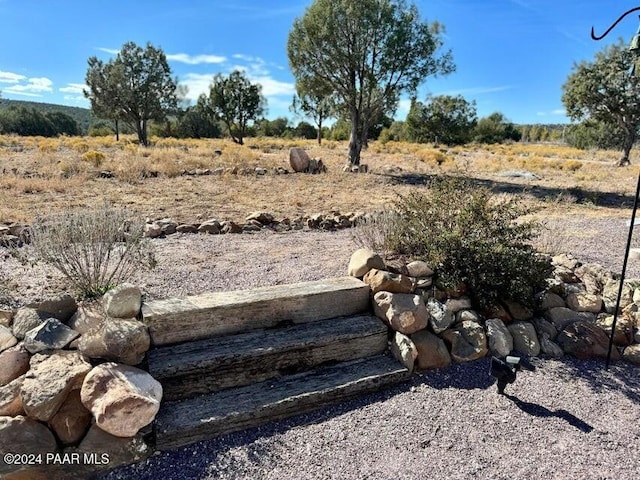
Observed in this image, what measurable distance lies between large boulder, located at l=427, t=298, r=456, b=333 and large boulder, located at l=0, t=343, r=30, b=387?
284cm

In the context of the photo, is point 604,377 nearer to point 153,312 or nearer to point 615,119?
point 153,312

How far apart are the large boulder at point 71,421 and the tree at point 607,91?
75.8 feet

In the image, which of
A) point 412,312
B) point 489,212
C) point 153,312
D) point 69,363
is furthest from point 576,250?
point 69,363

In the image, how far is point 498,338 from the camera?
353 centimetres

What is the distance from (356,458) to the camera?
2.42 meters

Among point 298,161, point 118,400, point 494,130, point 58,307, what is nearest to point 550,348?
point 118,400

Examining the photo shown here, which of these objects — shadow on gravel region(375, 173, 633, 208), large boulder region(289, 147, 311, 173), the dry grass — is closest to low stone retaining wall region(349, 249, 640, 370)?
the dry grass

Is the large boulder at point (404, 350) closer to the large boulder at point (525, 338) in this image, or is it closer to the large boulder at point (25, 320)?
the large boulder at point (525, 338)

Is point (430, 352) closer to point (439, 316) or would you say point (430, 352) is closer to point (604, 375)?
point (439, 316)

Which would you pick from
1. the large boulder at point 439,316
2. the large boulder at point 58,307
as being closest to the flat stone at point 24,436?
the large boulder at point 58,307

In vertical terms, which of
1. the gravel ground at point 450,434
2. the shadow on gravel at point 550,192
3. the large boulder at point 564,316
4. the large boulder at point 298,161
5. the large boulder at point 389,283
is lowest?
the gravel ground at point 450,434

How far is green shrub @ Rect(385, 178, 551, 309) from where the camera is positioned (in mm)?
3695

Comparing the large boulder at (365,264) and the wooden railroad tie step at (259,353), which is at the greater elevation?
the large boulder at (365,264)

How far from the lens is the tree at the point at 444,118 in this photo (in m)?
39.6
